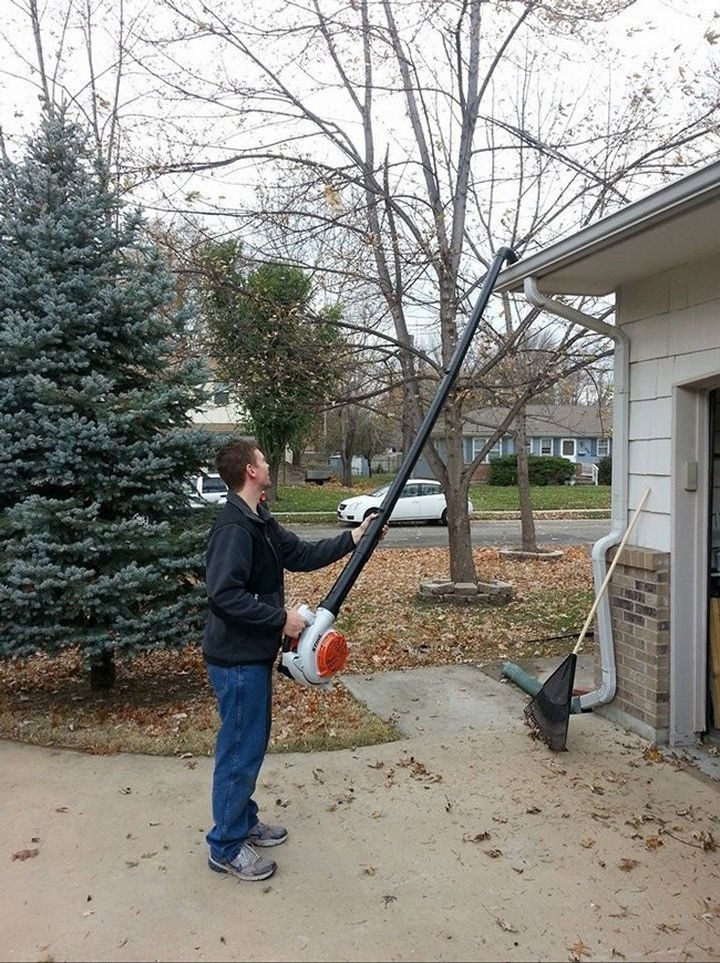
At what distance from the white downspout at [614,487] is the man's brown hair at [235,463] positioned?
2.41m

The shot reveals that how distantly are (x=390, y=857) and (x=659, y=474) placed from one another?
104 inches

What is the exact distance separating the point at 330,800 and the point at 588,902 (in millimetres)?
1376

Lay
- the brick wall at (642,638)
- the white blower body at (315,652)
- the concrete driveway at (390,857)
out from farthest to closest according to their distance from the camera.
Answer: the brick wall at (642,638) → the white blower body at (315,652) → the concrete driveway at (390,857)

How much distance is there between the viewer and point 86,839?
3664 mm

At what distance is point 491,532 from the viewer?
1978 cm

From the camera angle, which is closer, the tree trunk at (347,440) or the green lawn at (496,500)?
the green lawn at (496,500)

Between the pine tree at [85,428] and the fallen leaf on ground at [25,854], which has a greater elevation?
the pine tree at [85,428]

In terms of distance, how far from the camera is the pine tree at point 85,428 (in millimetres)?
5078

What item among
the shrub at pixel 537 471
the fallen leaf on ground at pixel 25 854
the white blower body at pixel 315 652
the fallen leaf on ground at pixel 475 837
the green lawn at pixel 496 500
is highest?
the shrub at pixel 537 471

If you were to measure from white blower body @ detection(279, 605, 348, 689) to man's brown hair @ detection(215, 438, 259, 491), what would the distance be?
58 centimetres

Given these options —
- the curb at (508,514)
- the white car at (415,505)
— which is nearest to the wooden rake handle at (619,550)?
the white car at (415,505)

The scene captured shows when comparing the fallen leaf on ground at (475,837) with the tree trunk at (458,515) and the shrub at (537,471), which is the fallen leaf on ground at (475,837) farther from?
the shrub at (537,471)

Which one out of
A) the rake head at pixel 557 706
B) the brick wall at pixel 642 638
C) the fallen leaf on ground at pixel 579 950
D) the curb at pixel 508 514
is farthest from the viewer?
the curb at pixel 508 514

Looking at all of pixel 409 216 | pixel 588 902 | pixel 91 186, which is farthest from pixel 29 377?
pixel 409 216
